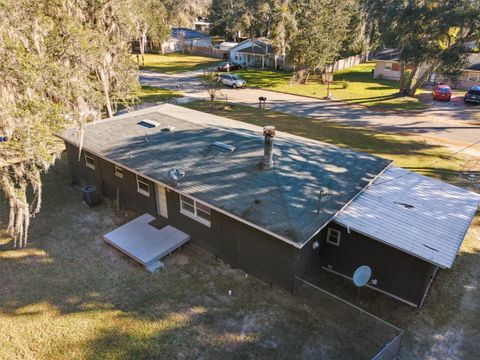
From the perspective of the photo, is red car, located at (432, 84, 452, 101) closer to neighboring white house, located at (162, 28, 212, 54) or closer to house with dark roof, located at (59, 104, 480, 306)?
house with dark roof, located at (59, 104, 480, 306)

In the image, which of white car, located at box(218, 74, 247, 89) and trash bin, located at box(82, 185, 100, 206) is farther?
white car, located at box(218, 74, 247, 89)

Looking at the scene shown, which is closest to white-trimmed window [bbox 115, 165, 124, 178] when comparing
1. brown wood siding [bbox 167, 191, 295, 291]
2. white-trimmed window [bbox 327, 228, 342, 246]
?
brown wood siding [bbox 167, 191, 295, 291]

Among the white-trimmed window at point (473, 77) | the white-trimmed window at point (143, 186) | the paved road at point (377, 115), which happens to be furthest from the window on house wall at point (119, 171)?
the white-trimmed window at point (473, 77)

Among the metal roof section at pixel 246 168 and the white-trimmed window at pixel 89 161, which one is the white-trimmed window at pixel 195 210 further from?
the white-trimmed window at pixel 89 161

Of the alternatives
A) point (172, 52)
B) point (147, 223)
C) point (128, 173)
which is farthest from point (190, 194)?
point (172, 52)

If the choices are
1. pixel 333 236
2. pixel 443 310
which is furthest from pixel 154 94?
pixel 443 310

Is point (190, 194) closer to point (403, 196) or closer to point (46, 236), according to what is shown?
point (46, 236)

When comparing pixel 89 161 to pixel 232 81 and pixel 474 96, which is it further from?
pixel 474 96
